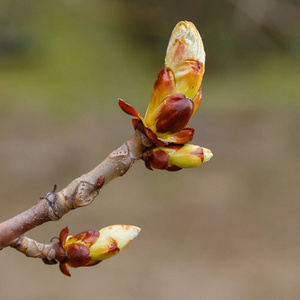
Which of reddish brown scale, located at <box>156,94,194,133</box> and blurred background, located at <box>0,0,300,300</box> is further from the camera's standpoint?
blurred background, located at <box>0,0,300,300</box>

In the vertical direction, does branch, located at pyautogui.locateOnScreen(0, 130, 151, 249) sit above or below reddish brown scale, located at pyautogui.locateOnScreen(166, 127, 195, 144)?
below

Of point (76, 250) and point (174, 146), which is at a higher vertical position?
point (174, 146)

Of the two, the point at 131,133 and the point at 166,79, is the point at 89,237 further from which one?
the point at 131,133

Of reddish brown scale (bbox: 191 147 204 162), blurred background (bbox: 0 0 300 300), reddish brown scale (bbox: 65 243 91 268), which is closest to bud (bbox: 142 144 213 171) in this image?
reddish brown scale (bbox: 191 147 204 162)

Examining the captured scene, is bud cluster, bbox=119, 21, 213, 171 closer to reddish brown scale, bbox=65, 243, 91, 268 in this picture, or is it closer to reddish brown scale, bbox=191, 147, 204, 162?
reddish brown scale, bbox=191, 147, 204, 162

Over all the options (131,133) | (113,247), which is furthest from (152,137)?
(131,133)

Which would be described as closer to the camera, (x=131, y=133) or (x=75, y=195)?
(x=75, y=195)

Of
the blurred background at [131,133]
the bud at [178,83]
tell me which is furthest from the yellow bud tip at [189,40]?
the blurred background at [131,133]
